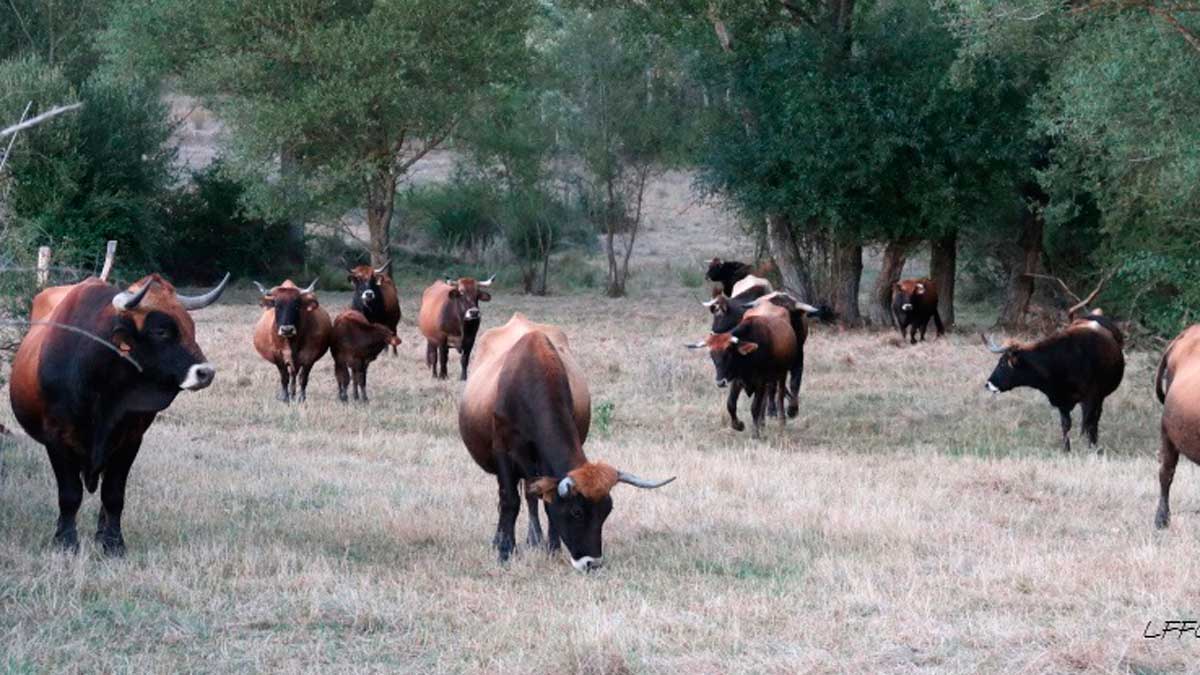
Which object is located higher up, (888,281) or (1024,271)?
(1024,271)

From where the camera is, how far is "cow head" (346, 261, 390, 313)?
23.3 metres

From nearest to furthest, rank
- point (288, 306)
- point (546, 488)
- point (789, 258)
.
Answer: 1. point (546, 488)
2. point (288, 306)
3. point (789, 258)

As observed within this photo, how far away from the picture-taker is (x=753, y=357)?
16734mm

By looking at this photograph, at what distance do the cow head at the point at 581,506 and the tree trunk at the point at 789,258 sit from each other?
22.3m

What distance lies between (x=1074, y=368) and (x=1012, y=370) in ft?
2.36

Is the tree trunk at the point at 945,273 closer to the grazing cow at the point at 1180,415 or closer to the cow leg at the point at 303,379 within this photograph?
the cow leg at the point at 303,379

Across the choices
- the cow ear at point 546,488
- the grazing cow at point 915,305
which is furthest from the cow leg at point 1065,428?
the grazing cow at point 915,305

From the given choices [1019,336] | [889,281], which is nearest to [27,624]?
[1019,336]

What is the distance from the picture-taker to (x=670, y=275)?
141ft

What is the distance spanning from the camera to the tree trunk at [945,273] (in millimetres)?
31797

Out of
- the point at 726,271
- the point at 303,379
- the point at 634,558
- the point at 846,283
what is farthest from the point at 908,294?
the point at 634,558

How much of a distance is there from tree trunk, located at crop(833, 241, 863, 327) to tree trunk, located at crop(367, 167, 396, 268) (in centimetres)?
1020

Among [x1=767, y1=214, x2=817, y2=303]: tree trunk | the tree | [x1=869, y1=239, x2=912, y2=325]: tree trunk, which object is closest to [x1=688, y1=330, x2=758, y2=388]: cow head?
[x1=767, y1=214, x2=817, y2=303]: tree trunk

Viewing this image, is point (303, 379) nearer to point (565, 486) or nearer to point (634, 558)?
point (634, 558)
